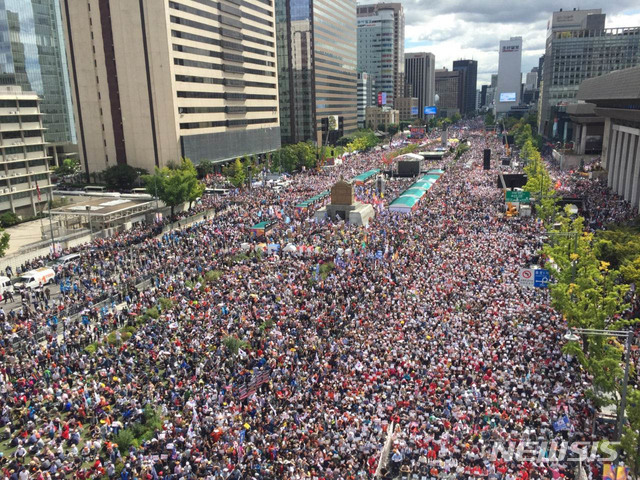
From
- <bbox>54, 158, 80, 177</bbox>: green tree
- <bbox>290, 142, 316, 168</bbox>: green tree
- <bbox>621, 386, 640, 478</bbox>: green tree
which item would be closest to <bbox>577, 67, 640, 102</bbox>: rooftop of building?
<bbox>621, 386, 640, 478</bbox>: green tree

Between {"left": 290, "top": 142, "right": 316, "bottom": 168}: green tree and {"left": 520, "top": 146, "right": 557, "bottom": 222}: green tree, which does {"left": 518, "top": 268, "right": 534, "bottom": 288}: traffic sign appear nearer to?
{"left": 520, "top": 146, "right": 557, "bottom": 222}: green tree

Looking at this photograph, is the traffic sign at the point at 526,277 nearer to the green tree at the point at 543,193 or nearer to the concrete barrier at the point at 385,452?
the concrete barrier at the point at 385,452

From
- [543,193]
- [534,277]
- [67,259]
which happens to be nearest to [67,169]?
[67,259]

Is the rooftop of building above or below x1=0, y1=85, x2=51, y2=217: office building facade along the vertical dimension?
above

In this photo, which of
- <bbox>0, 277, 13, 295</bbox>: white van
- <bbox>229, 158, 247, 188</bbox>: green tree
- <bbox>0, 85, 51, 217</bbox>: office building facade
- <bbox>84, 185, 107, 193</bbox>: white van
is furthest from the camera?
<bbox>84, 185, 107, 193</bbox>: white van

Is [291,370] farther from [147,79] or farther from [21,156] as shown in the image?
[147,79]
